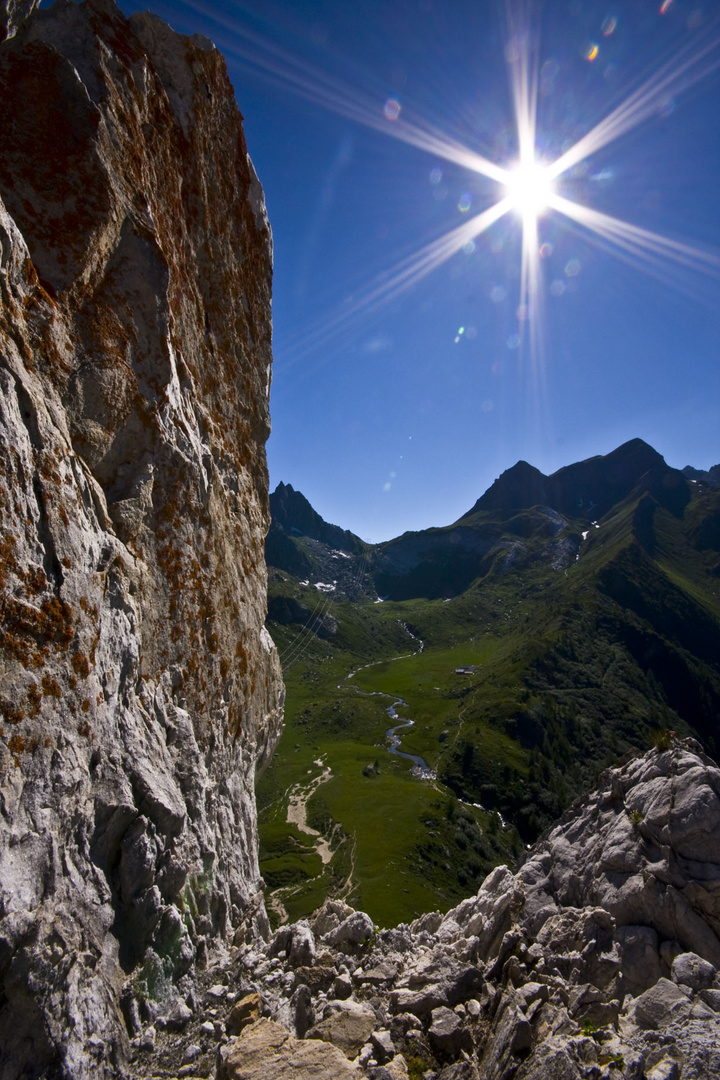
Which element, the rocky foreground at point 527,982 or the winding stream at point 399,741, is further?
the winding stream at point 399,741

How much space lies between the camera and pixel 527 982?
40.5 feet

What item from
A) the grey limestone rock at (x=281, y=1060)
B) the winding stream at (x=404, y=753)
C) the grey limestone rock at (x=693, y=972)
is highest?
the grey limestone rock at (x=693, y=972)

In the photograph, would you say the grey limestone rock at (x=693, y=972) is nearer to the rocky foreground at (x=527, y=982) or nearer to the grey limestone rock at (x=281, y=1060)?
the rocky foreground at (x=527, y=982)

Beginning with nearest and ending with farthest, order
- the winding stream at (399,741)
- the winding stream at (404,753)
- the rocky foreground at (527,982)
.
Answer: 1. the rocky foreground at (527,982)
2. the winding stream at (404,753)
3. the winding stream at (399,741)

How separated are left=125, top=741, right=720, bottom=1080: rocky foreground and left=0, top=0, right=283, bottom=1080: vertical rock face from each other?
1667mm

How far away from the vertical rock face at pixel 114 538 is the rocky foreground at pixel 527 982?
5.47 feet

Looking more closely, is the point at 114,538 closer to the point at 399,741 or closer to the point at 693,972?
the point at 693,972

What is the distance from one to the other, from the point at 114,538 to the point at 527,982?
15895 mm

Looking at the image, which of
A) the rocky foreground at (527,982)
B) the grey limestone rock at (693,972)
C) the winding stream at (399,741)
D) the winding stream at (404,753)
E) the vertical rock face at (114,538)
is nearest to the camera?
the vertical rock face at (114,538)

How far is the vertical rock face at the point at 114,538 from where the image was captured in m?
9.13

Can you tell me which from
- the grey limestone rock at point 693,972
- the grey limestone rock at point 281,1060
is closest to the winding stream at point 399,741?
the grey limestone rock at point 693,972

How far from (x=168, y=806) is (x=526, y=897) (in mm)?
13273

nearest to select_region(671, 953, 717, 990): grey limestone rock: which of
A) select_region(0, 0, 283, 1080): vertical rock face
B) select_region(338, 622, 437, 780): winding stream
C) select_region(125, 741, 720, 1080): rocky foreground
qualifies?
select_region(125, 741, 720, 1080): rocky foreground

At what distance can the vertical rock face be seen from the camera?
9.13 meters
